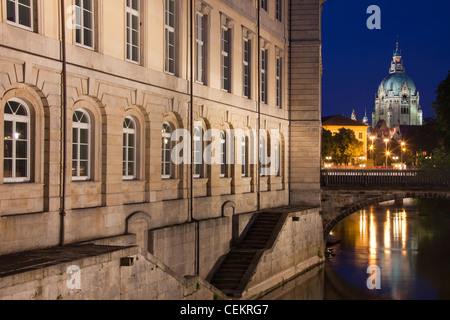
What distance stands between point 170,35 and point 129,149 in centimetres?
431

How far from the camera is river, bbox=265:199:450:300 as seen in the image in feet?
89.5

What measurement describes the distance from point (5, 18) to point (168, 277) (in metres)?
6.95

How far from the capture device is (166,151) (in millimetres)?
22578

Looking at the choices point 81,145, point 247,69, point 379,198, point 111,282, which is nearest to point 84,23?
point 81,145

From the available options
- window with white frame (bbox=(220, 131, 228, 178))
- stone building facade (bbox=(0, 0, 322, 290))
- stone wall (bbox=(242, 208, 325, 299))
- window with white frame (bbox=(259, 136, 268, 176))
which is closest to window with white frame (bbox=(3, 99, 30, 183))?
stone building facade (bbox=(0, 0, 322, 290))

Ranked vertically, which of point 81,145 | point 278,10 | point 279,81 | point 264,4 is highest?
point 278,10

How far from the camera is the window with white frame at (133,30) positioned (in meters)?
19.9

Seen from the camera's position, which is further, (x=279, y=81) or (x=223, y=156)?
(x=279, y=81)

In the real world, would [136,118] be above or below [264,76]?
below

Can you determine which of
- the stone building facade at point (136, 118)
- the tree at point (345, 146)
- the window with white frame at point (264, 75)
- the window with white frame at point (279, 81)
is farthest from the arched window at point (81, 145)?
the tree at point (345, 146)

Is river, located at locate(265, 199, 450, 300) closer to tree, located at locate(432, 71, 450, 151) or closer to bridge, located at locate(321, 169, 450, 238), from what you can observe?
bridge, located at locate(321, 169, 450, 238)

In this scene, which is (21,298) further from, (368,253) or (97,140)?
(368,253)

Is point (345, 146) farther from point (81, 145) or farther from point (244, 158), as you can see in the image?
point (81, 145)

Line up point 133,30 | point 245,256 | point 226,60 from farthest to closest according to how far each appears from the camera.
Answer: point 226,60
point 245,256
point 133,30
